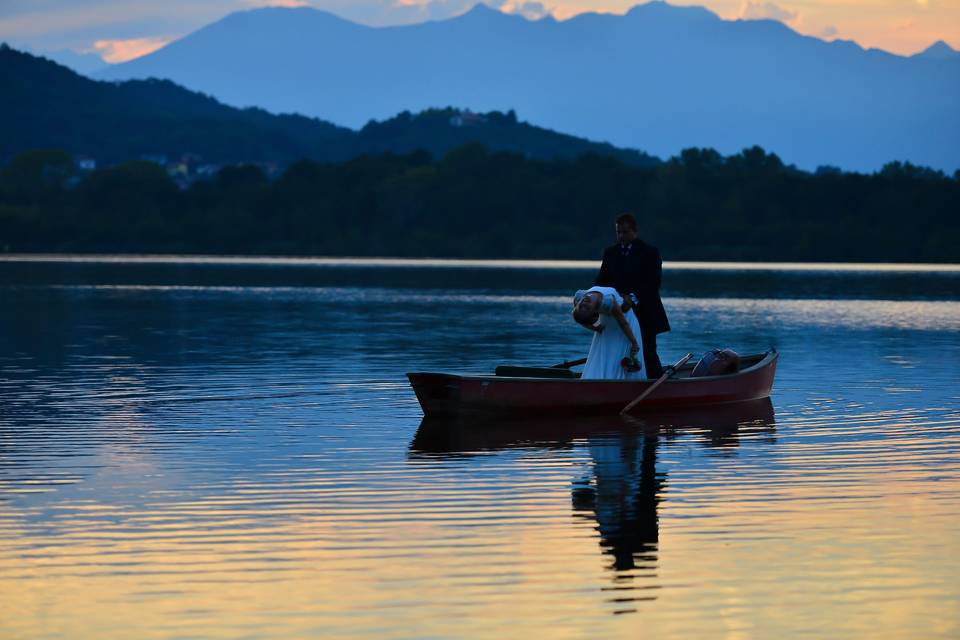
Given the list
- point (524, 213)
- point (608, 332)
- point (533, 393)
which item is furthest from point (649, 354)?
point (524, 213)

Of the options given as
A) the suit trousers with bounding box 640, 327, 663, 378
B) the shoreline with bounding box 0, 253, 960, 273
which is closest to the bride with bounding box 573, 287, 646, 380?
the suit trousers with bounding box 640, 327, 663, 378

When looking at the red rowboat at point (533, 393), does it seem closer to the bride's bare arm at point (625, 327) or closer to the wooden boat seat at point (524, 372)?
the wooden boat seat at point (524, 372)

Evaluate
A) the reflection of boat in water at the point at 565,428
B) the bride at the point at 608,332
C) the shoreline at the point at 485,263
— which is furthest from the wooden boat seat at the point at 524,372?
the shoreline at the point at 485,263

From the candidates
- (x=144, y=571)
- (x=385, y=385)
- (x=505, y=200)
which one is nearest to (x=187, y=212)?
(x=505, y=200)

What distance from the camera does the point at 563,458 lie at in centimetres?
1802

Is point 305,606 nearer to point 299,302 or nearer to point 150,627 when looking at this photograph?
point 150,627

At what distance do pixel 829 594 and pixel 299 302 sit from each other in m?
53.6

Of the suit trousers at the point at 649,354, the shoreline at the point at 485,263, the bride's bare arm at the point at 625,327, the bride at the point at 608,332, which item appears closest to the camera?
the bride at the point at 608,332

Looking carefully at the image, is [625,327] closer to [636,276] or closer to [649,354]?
[636,276]

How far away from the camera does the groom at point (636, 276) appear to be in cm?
2120

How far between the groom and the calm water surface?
1.46 m

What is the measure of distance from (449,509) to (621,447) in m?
5.09

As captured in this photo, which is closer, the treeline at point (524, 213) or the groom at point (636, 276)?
the groom at point (636, 276)

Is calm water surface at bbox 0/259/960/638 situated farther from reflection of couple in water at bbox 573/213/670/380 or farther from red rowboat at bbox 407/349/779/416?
reflection of couple in water at bbox 573/213/670/380
